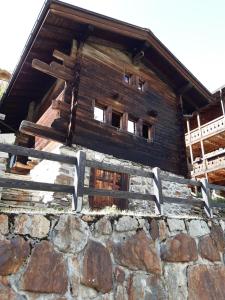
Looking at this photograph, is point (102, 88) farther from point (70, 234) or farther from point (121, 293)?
point (121, 293)

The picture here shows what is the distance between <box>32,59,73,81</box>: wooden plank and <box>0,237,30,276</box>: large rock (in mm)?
7517

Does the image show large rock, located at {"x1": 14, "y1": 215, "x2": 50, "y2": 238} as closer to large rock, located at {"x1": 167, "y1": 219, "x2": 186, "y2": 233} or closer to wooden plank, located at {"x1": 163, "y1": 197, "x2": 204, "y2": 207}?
large rock, located at {"x1": 167, "y1": 219, "x2": 186, "y2": 233}

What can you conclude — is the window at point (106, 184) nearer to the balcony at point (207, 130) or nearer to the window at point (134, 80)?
the window at point (134, 80)

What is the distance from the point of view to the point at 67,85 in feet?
34.5

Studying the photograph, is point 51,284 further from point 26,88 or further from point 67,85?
point 26,88

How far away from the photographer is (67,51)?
11.9 metres

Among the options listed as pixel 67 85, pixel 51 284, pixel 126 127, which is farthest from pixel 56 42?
pixel 51 284

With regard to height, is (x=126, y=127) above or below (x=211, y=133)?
below

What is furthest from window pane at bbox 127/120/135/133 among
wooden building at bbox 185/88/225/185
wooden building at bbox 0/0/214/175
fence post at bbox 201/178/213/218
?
wooden building at bbox 185/88/225/185

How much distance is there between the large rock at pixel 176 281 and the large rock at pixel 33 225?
2.39 m

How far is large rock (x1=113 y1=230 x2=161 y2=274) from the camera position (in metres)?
4.60

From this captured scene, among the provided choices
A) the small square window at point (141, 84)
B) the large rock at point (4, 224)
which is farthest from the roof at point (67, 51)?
the large rock at point (4, 224)

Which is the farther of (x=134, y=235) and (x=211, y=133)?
(x=211, y=133)

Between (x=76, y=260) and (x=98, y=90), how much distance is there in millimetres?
8249
